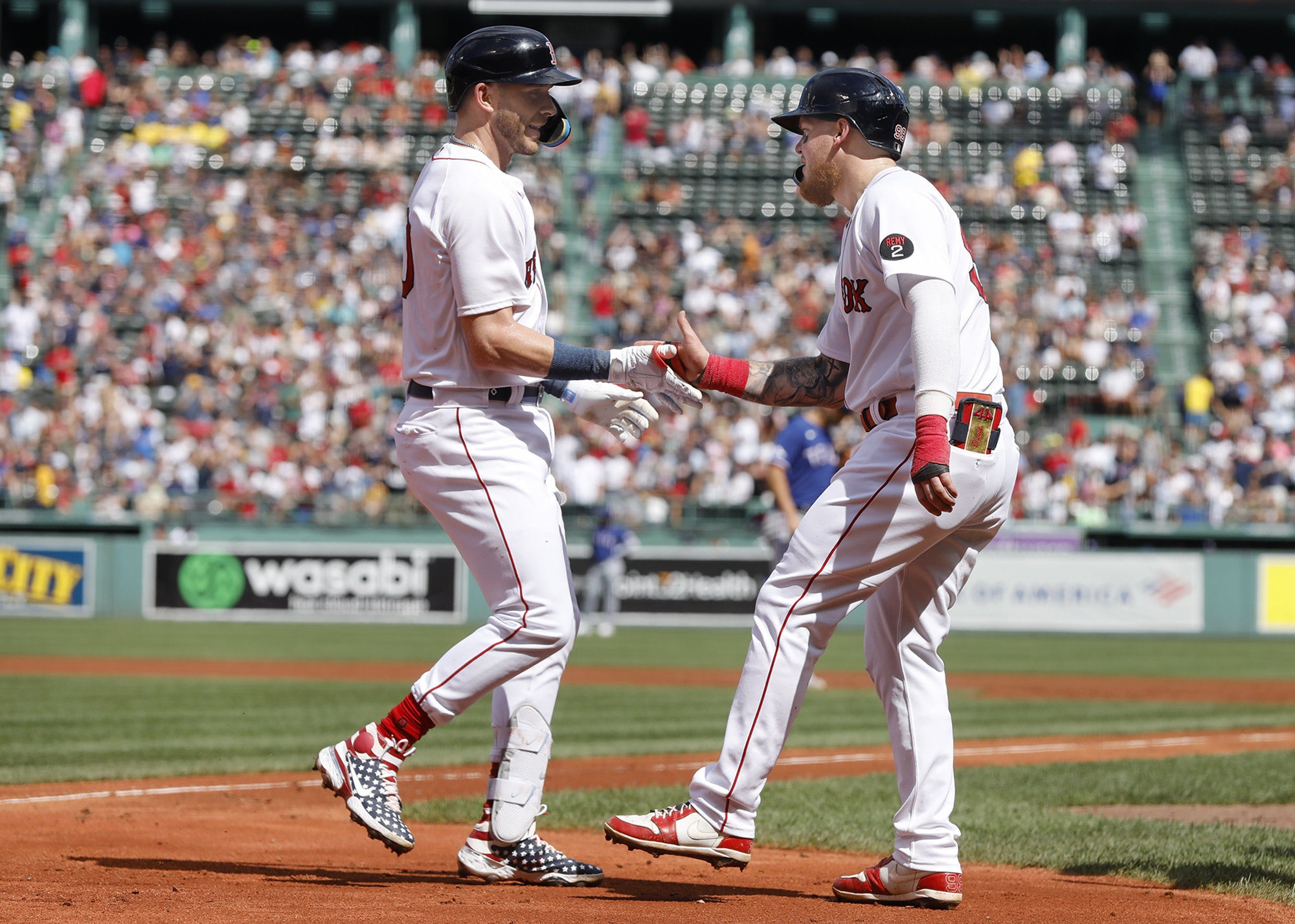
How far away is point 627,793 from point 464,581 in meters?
13.8

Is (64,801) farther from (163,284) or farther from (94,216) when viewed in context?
(94,216)

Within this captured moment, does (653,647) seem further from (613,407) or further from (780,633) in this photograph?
(780,633)

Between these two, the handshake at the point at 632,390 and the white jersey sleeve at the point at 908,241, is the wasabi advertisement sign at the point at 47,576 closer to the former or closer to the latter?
the handshake at the point at 632,390


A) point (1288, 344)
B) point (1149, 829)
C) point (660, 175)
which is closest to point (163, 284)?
point (660, 175)

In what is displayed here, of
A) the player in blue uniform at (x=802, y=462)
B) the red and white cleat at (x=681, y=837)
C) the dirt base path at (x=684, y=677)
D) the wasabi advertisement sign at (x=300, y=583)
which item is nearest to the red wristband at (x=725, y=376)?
the red and white cleat at (x=681, y=837)

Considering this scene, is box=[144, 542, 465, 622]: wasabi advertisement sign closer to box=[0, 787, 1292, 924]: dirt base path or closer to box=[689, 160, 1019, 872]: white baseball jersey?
box=[0, 787, 1292, 924]: dirt base path

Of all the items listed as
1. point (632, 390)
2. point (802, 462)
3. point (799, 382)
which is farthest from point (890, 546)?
point (802, 462)

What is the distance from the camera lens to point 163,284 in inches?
968

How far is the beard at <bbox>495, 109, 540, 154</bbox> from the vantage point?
14.7ft

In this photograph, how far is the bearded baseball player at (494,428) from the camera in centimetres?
429

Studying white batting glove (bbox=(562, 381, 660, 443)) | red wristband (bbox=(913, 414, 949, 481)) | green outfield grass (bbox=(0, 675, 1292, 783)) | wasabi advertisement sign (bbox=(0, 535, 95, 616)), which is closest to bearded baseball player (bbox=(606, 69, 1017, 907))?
red wristband (bbox=(913, 414, 949, 481))

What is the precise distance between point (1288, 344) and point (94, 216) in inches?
790

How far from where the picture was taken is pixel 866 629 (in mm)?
4402

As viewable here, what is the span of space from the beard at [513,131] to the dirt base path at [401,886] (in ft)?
7.20
